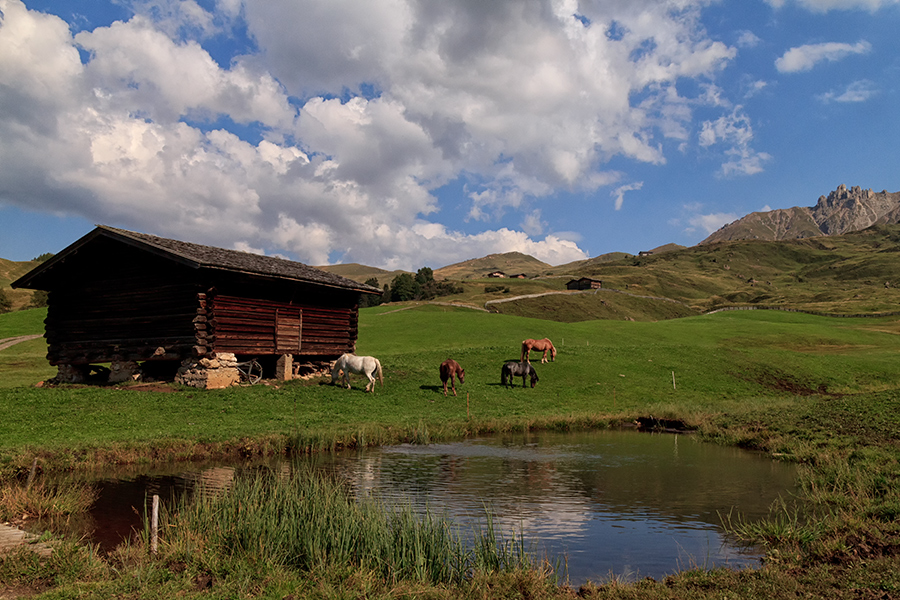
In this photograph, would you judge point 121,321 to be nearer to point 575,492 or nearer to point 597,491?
point 575,492

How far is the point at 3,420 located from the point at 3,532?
13660 millimetres

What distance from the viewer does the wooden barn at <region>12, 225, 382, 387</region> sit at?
1131 inches

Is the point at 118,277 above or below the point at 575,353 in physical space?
above

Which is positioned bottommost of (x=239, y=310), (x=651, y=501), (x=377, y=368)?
(x=651, y=501)

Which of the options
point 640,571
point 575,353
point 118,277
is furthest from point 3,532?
point 575,353

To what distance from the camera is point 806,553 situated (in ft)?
30.9

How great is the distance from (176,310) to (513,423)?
17851 millimetres

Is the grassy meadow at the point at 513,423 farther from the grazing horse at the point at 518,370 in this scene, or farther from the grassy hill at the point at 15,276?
the grassy hill at the point at 15,276

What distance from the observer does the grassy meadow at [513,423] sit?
7801 mm

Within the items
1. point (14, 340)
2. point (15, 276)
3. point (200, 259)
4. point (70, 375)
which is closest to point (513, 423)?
point (200, 259)

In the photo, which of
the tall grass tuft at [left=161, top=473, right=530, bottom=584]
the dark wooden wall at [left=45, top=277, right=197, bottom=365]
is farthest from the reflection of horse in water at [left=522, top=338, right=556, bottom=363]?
the tall grass tuft at [left=161, top=473, right=530, bottom=584]

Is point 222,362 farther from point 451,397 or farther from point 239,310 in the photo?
point 451,397

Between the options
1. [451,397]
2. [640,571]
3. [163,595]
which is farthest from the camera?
[451,397]

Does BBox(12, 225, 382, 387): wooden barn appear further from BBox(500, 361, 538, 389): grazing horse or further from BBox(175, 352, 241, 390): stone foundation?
BBox(500, 361, 538, 389): grazing horse
